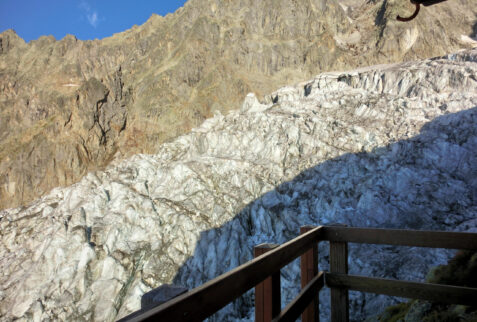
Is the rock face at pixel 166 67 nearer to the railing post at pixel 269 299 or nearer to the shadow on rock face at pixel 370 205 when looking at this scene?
the shadow on rock face at pixel 370 205

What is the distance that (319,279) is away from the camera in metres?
2.60

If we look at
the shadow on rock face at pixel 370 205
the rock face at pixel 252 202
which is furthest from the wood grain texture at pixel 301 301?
the shadow on rock face at pixel 370 205

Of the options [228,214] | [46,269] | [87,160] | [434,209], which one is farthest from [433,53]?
[46,269]

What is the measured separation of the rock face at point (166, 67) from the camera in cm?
3098

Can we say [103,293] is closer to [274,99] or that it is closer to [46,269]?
[46,269]

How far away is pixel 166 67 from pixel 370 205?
1179 inches

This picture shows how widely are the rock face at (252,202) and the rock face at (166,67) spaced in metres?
7.77

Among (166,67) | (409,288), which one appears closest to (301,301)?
(409,288)

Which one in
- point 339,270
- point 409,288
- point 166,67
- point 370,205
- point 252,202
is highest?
point 166,67

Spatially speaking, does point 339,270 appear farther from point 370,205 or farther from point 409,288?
point 370,205

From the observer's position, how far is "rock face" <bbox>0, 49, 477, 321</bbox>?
16.0 m

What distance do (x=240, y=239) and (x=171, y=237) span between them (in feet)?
14.2

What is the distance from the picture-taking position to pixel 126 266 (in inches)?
665

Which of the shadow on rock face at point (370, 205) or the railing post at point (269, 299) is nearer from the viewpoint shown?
the railing post at point (269, 299)
